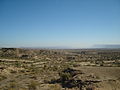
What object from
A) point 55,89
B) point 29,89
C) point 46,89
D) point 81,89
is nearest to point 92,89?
point 81,89

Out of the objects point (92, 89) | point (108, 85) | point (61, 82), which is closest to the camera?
point (92, 89)

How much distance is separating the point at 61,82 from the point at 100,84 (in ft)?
22.6

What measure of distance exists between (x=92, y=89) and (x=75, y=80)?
4860 millimetres

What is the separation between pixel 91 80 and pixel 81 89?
322 cm

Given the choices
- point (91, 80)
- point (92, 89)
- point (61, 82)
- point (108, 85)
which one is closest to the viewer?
point (92, 89)

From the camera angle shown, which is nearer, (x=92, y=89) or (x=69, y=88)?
(x=92, y=89)

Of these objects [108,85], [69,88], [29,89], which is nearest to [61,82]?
[69,88]

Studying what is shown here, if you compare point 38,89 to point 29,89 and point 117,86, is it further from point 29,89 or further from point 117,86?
point 117,86

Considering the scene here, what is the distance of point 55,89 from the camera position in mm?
21172

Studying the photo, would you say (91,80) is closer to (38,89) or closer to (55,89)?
(55,89)

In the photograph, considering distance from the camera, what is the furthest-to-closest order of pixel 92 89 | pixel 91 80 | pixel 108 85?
pixel 91 80 < pixel 108 85 < pixel 92 89

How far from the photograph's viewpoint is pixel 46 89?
71.3ft

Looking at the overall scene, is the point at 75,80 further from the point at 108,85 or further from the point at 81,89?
the point at 108,85

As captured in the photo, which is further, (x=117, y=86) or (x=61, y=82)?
(x=61, y=82)
